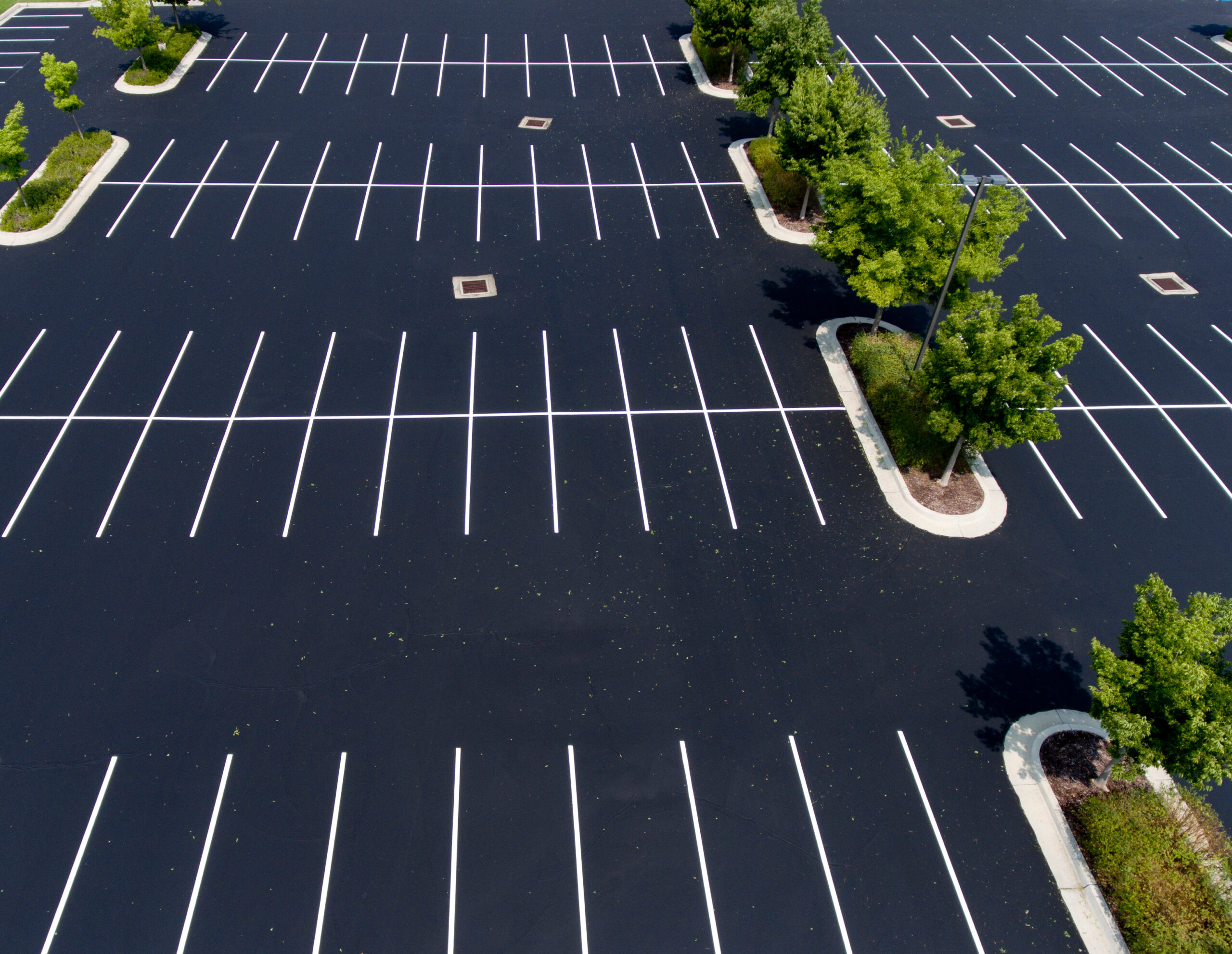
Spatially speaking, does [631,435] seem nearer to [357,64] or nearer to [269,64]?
[357,64]

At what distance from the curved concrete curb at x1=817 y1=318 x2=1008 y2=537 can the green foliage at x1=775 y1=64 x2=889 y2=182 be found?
224 inches

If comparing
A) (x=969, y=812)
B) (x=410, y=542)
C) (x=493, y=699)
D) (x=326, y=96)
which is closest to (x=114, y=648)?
(x=410, y=542)

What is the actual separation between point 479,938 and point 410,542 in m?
7.77

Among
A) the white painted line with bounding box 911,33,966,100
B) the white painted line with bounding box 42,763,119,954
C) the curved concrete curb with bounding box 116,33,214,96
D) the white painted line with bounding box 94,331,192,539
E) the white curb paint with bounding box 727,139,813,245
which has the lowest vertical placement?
the white painted line with bounding box 42,763,119,954

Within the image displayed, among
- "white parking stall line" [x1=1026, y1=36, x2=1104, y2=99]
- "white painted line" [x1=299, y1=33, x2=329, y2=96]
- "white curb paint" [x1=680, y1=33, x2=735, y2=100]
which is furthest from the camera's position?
"white parking stall line" [x1=1026, y1=36, x2=1104, y2=99]

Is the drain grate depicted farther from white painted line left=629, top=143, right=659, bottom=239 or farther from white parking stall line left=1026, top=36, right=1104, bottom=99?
white painted line left=629, top=143, right=659, bottom=239

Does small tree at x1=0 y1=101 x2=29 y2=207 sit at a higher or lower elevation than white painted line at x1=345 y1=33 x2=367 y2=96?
higher

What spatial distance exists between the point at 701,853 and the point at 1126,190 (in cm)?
2795

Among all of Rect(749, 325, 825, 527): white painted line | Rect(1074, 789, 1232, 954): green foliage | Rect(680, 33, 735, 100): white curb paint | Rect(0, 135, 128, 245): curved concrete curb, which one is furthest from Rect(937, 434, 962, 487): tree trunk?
Rect(0, 135, 128, 245): curved concrete curb

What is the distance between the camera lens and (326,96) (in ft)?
105

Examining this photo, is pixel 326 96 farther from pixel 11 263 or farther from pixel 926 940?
pixel 926 940

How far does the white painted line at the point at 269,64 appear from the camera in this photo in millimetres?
32469

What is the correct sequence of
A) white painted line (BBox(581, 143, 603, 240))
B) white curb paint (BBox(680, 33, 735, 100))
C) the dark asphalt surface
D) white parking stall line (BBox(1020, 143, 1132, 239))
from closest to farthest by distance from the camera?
1. the dark asphalt surface
2. white painted line (BBox(581, 143, 603, 240))
3. white parking stall line (BBox(1020, 143, 1132, 239))
4. white curb paint (BBox(680, 33, 735, 100))

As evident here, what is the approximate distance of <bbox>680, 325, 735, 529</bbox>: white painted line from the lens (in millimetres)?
17938
